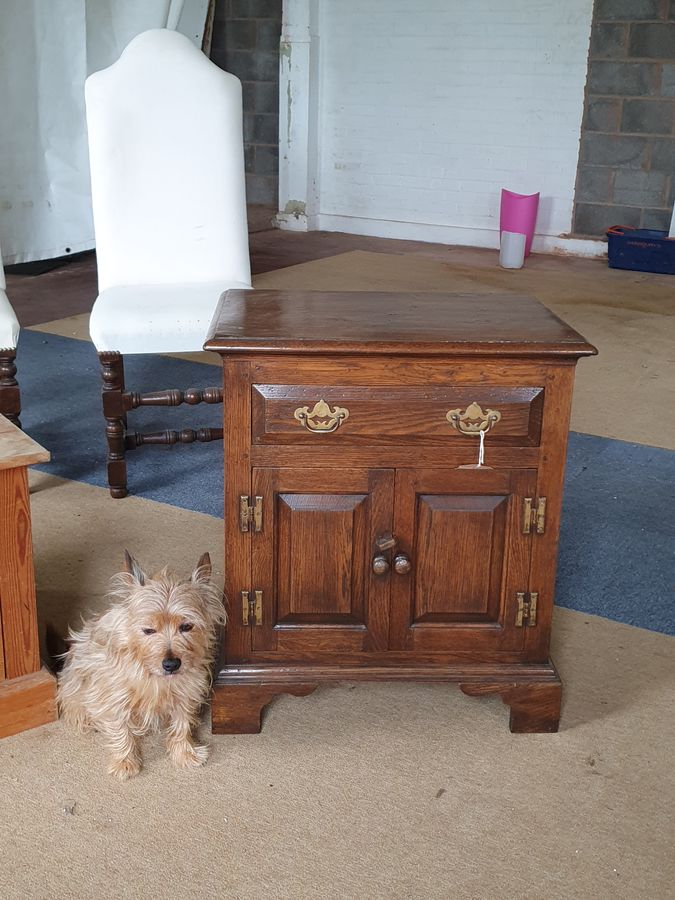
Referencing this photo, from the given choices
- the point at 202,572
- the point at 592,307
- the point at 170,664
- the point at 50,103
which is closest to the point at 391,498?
the point at 202,572

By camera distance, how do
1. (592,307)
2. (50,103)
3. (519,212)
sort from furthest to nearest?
(519,212) < (50,103) < (592,307)

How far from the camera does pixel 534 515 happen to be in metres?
1.64

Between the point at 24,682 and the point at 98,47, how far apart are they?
15.7 ft

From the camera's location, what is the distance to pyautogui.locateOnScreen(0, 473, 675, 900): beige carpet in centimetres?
139

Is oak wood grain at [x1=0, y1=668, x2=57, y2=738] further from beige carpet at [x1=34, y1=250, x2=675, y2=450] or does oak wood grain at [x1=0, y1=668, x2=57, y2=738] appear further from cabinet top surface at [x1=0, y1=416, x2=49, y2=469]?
beige carpet at [x1=34, y1=250, x2=675, y2=450]

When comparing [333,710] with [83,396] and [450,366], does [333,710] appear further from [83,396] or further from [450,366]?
[83,396]

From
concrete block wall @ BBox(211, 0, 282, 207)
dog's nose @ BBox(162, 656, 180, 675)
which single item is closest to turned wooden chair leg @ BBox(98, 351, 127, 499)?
dog's nose @ BBox(162, 656, 180, 675)

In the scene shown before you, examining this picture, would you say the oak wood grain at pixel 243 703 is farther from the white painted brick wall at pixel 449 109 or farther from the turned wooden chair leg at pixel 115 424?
A: the white painted brick wall at pixel 449 109

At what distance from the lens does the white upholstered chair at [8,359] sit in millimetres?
2561

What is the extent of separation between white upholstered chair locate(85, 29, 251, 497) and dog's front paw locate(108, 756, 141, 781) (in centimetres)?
114

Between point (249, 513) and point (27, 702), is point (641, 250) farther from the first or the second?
point (27, 702)

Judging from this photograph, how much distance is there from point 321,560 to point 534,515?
0.37 metres

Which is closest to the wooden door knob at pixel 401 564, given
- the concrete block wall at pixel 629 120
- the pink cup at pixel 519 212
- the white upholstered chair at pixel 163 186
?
the white upholstered chair at pixel 163 186

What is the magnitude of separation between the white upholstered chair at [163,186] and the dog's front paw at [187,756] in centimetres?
113
